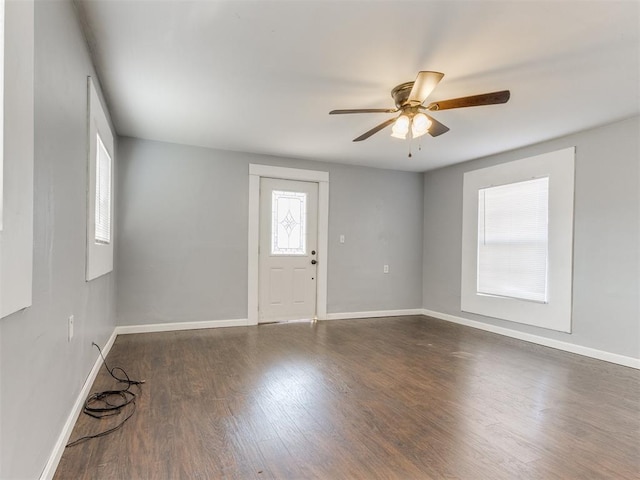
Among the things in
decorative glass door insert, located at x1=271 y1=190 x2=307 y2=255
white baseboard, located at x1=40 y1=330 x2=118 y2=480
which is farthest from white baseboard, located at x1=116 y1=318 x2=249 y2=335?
white baseboard, located at x1=40 y1=330 x2=118 y2=480

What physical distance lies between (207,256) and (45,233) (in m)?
3.05

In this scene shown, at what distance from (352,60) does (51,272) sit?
81.2 inches

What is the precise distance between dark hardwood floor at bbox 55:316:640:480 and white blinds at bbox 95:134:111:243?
114cm

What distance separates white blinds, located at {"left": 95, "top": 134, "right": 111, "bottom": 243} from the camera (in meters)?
2.82

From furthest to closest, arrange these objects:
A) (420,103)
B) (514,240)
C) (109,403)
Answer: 1. (514,240)
2. (420,103)
3. (109,403)

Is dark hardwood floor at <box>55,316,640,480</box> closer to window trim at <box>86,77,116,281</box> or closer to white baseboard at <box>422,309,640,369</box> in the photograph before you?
white baseboard at <box>422,309,640,369</box>

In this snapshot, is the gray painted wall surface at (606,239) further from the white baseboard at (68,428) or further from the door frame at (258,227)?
the white baseboard at (68,428)

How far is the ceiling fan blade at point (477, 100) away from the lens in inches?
85.9

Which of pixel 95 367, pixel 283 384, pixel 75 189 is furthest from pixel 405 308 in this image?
pixel 75 189

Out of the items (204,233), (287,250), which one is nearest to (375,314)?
(287,250)

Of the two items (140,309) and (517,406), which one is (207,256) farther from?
(517,406)

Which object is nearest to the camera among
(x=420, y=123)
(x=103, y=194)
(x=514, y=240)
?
(x=420, y=123)

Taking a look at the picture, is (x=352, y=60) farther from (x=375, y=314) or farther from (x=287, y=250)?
(x=375, y=314)

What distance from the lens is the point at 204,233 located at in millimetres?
4523
